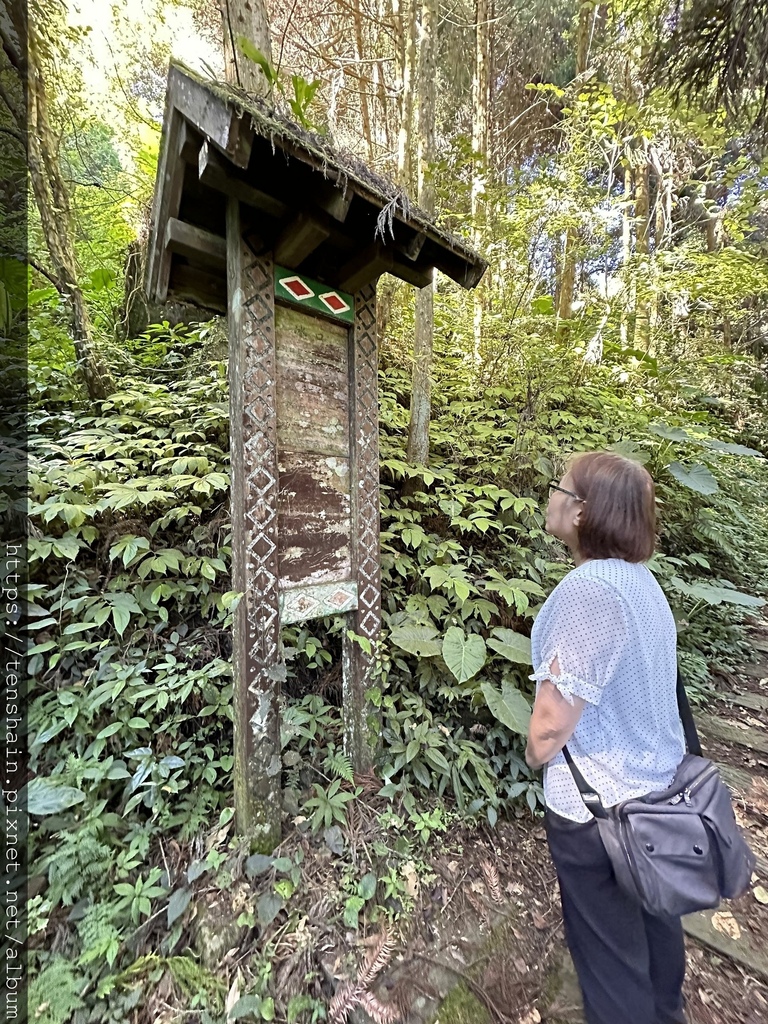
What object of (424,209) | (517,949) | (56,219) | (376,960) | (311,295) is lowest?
(517,949)

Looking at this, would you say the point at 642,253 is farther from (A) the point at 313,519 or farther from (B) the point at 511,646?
(A) the point at 313,519

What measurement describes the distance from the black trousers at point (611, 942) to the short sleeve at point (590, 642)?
1.42 ft

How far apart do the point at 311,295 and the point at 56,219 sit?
124 inches

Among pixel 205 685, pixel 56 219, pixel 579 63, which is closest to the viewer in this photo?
pixel 205 685

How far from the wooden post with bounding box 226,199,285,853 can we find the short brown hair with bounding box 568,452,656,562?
4.29 feet

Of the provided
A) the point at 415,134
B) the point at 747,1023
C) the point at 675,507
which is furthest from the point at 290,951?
the point at 415,134

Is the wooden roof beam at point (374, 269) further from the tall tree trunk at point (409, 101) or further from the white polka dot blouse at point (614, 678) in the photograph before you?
Result: the tall tree trunk at point (409, 101)

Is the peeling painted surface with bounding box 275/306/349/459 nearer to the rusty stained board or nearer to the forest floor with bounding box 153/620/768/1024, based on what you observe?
the rusty stained board

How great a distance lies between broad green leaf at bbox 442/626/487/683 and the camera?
2.39 metres

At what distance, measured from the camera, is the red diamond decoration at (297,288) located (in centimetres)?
211

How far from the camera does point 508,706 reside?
2.48 m

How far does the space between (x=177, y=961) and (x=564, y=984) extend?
1.55 m

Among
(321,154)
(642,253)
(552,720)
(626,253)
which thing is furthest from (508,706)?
(626,253)

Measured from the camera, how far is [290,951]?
1.72 metres
